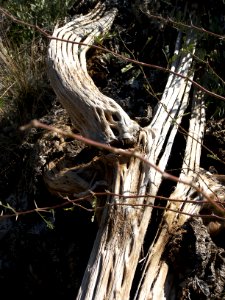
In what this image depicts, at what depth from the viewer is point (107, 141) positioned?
8.89 feet

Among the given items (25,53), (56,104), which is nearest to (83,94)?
(56,104)

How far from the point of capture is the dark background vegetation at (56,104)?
2.94 m

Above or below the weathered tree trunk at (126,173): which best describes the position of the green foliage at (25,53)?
above

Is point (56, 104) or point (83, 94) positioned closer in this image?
point (83, 94)

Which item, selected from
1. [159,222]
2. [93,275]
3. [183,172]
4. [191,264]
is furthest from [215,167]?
[93,275]

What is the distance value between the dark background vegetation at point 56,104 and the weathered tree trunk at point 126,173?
12 centimetres

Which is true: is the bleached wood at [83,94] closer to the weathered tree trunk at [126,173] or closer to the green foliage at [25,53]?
the weathered tree trunk at [126,173]

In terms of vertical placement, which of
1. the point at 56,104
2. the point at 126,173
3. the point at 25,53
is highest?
the point at 25,53

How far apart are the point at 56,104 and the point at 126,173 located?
38.5 inches

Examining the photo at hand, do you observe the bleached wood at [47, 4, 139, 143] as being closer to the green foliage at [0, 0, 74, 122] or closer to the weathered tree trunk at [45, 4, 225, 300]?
the weathered tree trunk at [45, 4, 225, 300]

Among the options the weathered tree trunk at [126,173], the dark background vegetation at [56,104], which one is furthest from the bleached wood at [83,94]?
the dark background vegetation at [56,104]

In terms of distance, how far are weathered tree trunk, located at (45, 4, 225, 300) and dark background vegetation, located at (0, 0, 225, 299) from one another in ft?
0.39

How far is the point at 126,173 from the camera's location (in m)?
2.69

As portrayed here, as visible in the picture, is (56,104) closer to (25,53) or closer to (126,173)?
(25,53)
